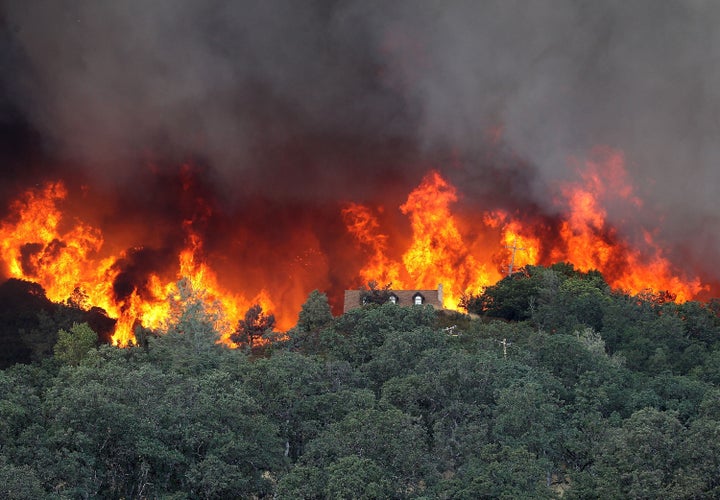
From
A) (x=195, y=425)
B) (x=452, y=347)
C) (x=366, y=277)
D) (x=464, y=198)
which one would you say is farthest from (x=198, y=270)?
(x=195, y=425)

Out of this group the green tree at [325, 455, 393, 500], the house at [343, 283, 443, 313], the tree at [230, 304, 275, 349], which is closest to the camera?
the green tree at [325, 455, 393, 500]

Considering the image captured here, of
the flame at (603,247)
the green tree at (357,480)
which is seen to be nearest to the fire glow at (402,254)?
the flame at (603,247)

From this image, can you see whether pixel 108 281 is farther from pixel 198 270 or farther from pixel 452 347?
pixel 452 347

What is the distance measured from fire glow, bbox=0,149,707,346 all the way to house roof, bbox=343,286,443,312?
11.0 metres

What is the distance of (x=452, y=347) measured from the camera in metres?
82.9

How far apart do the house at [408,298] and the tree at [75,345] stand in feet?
97.1

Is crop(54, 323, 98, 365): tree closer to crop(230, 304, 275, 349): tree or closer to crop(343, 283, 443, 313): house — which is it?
crop(230, 304, 275, 349): tree

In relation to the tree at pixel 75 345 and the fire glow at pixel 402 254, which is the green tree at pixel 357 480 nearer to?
the tree at pixel 75 345

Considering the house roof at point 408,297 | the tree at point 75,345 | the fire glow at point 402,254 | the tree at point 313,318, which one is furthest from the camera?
the fire glow at point 402,254

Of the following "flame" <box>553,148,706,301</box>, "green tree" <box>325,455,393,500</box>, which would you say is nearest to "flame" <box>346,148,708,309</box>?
"flame" <box>553,148,706,301</box>

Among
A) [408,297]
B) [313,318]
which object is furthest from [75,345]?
[408,297]

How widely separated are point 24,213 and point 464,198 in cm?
5978

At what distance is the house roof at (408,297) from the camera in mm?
115688

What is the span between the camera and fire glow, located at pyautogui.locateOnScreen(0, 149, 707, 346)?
133 metres
